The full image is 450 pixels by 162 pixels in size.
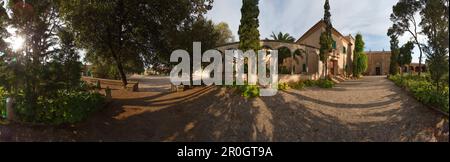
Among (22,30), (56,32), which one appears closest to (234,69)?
(56,32)

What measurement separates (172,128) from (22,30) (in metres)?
7.32

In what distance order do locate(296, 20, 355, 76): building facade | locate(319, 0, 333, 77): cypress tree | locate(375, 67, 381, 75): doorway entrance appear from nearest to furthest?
locate(319, 0, 333, 77): cypress tree < locate(296, 20, 355, 76): building facade < locate(375, 67, 381, 75): doorway entrance

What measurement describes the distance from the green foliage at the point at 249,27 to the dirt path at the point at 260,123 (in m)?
4.86

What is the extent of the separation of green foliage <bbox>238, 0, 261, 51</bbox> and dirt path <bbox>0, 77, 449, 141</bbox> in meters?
4.86

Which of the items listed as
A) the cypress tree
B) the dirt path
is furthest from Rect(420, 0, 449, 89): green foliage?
the cypress tree

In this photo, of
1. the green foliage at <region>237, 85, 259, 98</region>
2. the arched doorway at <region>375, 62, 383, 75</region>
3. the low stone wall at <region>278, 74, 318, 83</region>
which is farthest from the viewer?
the arched doorway at <region>375, 62, 383, 75</region>

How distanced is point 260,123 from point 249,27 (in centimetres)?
907

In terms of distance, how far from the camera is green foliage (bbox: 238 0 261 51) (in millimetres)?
17359

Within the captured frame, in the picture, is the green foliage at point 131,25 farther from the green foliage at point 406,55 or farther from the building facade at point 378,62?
the building facade at point 378,62

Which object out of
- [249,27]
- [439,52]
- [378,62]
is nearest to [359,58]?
[378,62]

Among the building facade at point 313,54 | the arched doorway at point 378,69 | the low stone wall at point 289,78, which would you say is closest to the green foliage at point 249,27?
the low stone wall at point 289,78

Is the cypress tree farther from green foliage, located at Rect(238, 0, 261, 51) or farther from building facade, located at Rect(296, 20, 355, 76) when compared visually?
green foliage, located at Rect(238, 0, 261, 51)

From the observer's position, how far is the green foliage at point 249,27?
17.4 metres

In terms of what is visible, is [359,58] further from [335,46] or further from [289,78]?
[289,78]
